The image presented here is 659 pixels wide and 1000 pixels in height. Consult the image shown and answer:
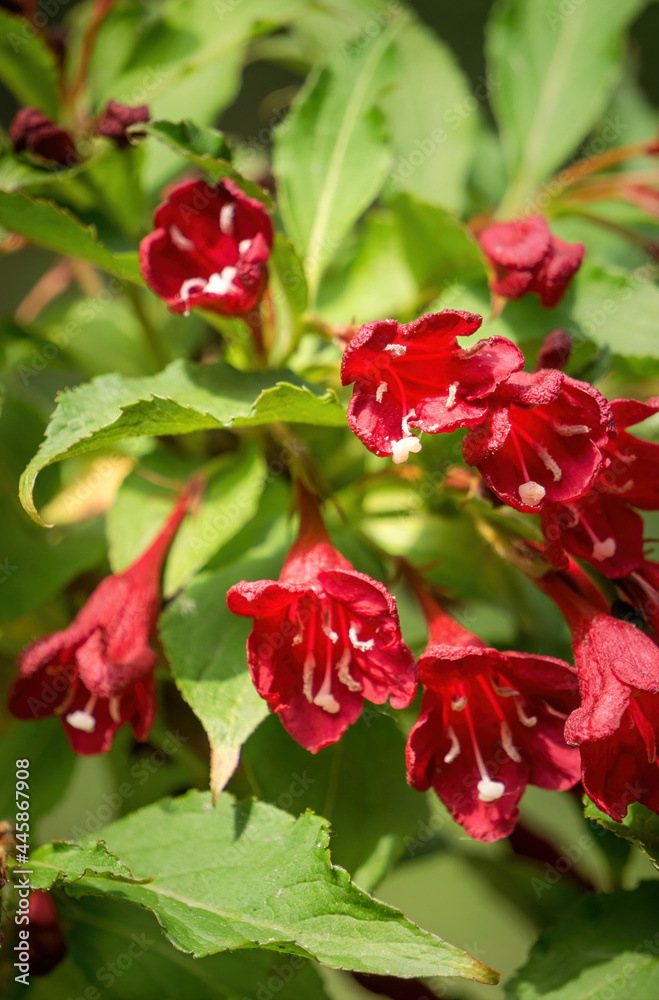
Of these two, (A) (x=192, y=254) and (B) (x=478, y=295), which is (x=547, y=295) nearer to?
(B) (x=478, y=295)

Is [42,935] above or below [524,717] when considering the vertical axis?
below

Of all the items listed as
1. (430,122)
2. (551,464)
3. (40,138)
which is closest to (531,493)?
(551,464)

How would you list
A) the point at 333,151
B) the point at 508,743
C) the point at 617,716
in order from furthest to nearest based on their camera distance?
the point at 333,151 → the point at 508,743 → the point at 617,716

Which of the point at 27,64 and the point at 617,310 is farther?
the point at 27,64

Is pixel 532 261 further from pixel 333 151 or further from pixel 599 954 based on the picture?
pixel 599 954

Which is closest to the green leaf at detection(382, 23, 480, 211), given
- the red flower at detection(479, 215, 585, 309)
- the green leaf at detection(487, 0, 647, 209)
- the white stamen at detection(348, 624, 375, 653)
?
the green leaf at detection(487, 0, 647, 209)

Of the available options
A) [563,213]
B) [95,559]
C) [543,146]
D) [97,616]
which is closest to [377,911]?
[97,616]

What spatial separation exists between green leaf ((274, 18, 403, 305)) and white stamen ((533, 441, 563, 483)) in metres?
0.36

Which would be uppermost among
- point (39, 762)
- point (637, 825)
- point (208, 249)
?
point (208, 249)

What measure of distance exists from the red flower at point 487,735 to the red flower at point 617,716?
0.11 feet

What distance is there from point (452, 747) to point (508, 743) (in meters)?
0.05

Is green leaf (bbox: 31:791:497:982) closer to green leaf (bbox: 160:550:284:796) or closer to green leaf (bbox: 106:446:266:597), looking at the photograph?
green leaf (bbox: 160:550:284:796)

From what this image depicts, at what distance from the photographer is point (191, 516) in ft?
2.91

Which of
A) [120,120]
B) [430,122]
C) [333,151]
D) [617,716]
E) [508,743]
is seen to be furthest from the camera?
[430,122]
